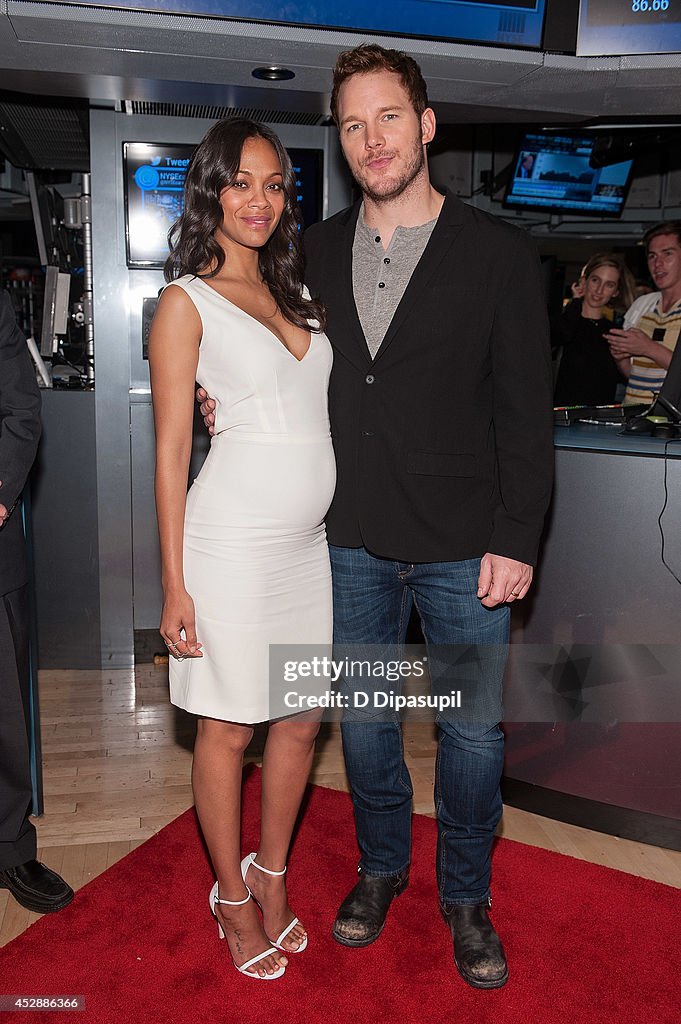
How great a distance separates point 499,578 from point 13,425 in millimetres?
1234

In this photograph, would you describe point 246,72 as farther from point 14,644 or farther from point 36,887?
point 36,887

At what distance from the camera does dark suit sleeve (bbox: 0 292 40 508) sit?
2.16m

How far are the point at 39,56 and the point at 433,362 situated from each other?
1834 millimetres

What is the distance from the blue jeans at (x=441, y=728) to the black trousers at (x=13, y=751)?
83cm

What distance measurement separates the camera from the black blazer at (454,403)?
1.81 m

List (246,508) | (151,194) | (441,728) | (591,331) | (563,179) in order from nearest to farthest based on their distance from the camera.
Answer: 1. (246,508)
2. (441,728)
3. (151,194)
4. (591,331)
5. (563,179)

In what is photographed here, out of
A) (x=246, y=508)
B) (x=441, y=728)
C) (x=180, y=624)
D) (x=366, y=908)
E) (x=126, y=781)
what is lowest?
(x=126, y=781)

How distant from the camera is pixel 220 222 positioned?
1797 mm

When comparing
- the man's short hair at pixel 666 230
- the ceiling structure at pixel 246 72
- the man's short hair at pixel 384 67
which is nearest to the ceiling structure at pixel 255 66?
the ceiling structure at pixel 246 72

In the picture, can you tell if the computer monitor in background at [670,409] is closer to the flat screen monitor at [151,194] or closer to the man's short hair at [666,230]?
the man's short hair at [666,230]

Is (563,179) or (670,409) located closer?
(670,409)

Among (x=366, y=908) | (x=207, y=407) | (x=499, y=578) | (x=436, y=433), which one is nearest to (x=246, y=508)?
(x=207, y=407)

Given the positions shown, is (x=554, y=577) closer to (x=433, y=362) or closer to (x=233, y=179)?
(x=433, y=362)

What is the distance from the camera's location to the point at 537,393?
1815 mm
